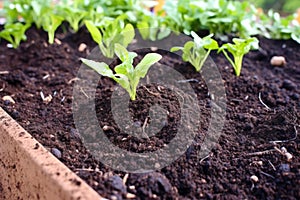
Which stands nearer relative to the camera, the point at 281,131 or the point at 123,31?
the point at 281,131

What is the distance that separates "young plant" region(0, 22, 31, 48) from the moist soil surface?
0.13 metres

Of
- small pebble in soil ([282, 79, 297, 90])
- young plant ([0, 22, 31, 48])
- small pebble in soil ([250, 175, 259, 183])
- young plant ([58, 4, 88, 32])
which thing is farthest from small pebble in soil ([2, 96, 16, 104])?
small pebble in soil ([282, 79, 297, 90])

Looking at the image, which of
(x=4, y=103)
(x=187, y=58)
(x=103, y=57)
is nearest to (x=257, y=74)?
(x=187, y=58)

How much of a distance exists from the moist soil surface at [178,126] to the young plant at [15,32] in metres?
0.13

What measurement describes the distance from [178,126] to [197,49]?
314 millimetres

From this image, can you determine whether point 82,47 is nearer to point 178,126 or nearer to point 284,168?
point 178,126

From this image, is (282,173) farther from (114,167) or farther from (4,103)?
(4,103)

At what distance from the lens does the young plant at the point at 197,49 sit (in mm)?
1184

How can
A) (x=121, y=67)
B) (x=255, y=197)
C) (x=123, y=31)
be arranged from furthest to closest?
(x=123, y=31)
(x=121, y=67)
(x=255, y=197)

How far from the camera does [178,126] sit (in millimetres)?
1039

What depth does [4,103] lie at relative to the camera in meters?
1.21

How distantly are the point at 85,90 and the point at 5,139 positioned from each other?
0.31 meters

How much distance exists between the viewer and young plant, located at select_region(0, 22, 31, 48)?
156cm

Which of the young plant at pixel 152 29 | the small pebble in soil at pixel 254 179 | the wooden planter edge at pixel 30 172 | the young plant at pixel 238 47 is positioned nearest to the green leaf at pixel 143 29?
the young plant at pixel 152 29
